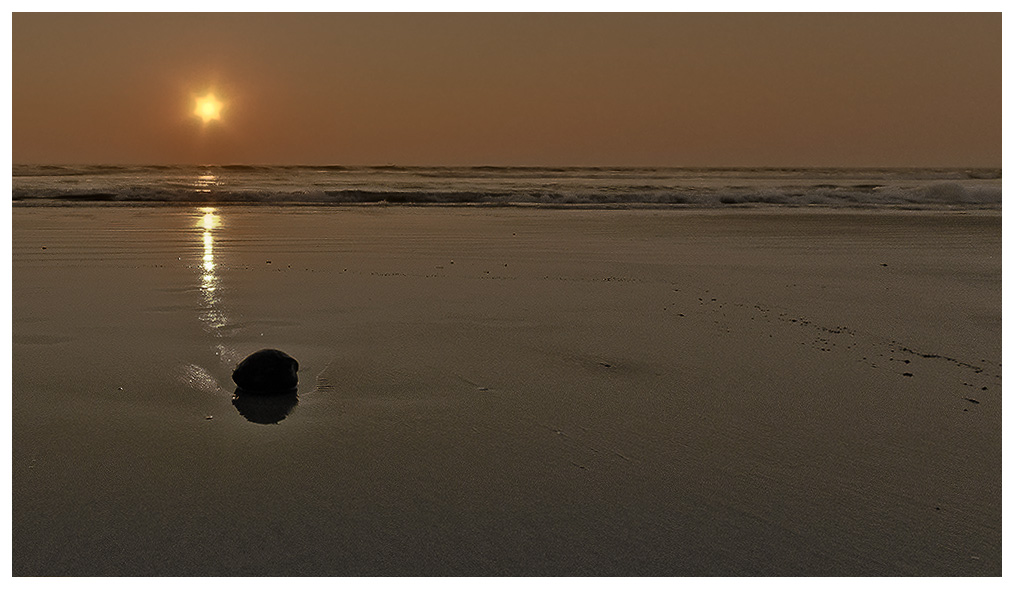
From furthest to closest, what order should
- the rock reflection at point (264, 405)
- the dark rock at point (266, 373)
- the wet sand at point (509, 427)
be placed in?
the dark rock at point (266, 373)
the rock reflection at point (264, 405)
the wet sand at point (509, 427)

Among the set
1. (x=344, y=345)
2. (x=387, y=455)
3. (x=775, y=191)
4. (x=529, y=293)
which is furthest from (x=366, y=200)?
(x=387, y=455)

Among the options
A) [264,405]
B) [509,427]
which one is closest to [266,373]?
[264,405]

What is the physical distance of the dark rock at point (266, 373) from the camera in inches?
122

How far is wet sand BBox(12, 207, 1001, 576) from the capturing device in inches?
79.2

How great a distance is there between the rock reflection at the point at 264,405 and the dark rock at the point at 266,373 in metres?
0.02

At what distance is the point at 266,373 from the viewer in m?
3.09

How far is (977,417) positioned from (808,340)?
1238 millimetres

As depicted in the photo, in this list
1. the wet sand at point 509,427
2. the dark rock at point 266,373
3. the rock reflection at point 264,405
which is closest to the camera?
the wet sand at point 509,427

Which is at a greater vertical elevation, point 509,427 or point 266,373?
point 266,373

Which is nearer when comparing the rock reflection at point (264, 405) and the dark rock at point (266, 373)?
the rock reflection at point (264, 405)

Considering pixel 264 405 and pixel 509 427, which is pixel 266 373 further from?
pixel 509 427

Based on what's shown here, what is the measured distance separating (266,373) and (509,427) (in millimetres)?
915

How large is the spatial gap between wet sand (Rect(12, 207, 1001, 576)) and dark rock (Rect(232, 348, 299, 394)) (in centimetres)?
10

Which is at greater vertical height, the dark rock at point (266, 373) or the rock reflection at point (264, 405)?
the dark rock at point (266, 373)
